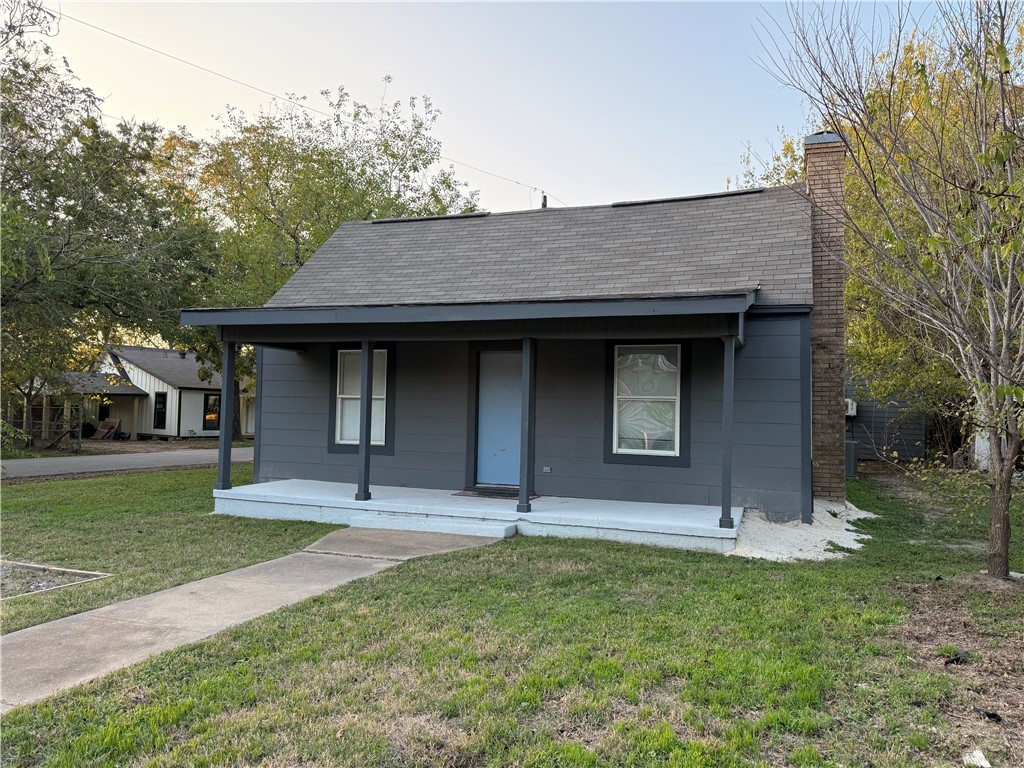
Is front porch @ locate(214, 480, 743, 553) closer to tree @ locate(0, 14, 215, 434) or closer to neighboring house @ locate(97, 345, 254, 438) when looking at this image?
tree @ locate(0, 14, 215, 434)

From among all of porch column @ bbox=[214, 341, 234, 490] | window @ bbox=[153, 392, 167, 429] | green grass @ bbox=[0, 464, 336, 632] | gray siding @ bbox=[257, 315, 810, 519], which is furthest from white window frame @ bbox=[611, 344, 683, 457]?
window @ bbox=[153, 392, 167, 429]

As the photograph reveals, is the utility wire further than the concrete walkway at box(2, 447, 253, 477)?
No

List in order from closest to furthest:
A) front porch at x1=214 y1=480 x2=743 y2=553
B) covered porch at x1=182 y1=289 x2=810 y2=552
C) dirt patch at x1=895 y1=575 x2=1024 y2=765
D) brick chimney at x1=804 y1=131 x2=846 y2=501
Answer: dirt patch at x1=895 y1=575 x2=1024 y2=765 < front porch at x1=214 y1=480 x2=743 y2=553 < covered porch at x1=182 y1=289 x2=810 y2=552 < brick chimney at x1=804 y1=131 x2=846 y2=501

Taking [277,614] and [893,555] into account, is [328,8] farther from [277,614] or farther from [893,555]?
[893,555]

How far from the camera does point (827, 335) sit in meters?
9.73

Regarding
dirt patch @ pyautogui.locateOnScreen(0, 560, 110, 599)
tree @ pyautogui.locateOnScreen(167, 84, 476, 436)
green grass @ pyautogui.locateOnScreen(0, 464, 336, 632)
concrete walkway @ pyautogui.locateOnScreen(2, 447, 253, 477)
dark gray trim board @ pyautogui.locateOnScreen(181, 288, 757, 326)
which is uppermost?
tree @ pyautogui.locateOnScreen(167, 84, 476, 436)

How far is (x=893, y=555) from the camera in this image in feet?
23.1

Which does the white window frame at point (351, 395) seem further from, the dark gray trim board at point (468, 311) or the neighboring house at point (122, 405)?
the neighboring house at point (122, 405)

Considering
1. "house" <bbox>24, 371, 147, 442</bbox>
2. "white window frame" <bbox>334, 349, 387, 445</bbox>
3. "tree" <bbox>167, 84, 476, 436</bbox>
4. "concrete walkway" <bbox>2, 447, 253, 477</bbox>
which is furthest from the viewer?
"house" <bbox>24, 371, 147, 442</bbox>

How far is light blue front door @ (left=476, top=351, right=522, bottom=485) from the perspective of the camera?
373 inches

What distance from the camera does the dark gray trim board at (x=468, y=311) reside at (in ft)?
23.0

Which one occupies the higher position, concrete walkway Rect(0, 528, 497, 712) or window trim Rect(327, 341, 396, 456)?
window trim Rect(327, 341, 396, 456)

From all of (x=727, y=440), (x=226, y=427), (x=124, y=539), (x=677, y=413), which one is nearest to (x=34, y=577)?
(x=124, y=539)

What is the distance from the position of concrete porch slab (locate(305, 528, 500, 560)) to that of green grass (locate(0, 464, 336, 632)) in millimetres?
313
